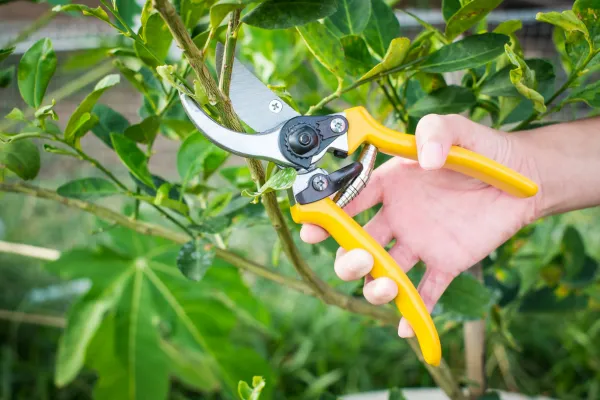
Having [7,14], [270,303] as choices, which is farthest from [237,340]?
[7,14]

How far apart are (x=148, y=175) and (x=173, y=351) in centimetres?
76

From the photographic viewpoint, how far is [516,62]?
1.37 feet

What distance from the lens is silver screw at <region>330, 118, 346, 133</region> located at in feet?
1.63

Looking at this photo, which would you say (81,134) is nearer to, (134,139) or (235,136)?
(134,139)

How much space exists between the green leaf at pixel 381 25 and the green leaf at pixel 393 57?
0.08 m

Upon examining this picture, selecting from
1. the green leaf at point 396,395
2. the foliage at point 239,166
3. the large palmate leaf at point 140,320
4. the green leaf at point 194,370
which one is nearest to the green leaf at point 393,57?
the foliage at point 239,166

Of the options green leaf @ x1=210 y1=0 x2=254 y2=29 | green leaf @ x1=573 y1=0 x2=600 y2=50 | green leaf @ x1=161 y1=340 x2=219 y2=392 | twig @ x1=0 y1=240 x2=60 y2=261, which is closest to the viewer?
green leaf @ x1=210 y1=0 x2=254 y2=29

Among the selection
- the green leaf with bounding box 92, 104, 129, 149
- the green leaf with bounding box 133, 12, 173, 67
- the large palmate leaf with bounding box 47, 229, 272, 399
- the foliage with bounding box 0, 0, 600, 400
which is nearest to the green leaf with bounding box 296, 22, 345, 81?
the foliage with bounding box 0, 0, 600, 400

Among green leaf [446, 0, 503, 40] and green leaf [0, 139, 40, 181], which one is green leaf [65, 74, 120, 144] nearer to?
green leaf [0, 139, 40, 181]

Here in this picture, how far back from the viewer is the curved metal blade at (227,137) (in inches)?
16.4

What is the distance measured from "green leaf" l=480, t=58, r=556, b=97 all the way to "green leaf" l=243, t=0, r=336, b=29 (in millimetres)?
208

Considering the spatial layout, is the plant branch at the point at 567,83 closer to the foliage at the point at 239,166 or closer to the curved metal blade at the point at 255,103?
the foliage at the point at 239,166

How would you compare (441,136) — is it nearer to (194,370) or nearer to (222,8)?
(222,8)

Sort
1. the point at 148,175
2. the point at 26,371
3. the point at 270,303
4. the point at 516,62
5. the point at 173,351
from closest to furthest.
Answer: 1. the point at 516,62
2. the point at 148,175
3. the point at 173,351
4. the point at 26,371
5. the point at 270,303
